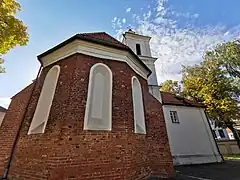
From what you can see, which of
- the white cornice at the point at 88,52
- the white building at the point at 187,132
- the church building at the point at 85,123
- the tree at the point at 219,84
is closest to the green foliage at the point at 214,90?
the tree at the point at 219,84

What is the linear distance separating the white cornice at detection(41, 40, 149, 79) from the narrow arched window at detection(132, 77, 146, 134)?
98 cm

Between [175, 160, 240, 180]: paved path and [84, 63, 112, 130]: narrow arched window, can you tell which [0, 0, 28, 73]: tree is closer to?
[84, 63, 112, 130]: narrow arched window

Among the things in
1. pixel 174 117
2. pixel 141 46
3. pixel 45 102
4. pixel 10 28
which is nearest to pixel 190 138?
pixel 174 117

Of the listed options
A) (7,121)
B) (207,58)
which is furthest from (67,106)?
(207,58)

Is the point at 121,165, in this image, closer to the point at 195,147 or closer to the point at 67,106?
the point at 67,106

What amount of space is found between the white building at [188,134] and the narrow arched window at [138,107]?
24.0 feet

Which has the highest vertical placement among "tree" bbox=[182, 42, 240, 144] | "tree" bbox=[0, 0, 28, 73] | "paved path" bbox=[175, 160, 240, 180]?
"tree" bbox=[182, 42, 240, 144]

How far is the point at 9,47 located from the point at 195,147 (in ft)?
49.3

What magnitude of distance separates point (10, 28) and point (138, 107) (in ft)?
23.2

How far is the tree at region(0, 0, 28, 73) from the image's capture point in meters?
7.64

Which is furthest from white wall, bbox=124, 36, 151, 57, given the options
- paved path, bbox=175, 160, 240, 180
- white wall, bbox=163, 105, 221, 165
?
paved path, bbox=175, 160, 240, 180

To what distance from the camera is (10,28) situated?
25.9 feet

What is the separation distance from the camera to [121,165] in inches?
227

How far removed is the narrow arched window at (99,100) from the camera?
19.9 ft
